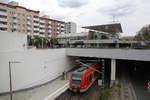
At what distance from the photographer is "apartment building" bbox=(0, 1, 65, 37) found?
3614 centimetres

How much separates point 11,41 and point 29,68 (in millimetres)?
4194

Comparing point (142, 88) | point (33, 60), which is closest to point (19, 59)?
point (33, 60)

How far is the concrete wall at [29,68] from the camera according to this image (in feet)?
40.6

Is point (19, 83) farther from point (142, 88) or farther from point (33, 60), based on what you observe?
point (142, 88)

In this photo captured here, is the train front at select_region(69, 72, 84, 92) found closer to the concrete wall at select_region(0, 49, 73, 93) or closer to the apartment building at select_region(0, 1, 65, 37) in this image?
the concrete wall at select_region(0, 49, 73, 93)

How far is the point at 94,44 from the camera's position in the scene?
114ft

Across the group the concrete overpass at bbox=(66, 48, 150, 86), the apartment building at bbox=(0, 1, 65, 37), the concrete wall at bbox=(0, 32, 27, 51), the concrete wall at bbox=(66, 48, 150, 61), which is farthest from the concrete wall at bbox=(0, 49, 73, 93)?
the apartment building at bbox=(0, 1, 65, 37)

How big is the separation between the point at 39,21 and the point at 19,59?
128 feet

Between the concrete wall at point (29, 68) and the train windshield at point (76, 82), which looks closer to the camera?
the concrete wall at point (29, 68)

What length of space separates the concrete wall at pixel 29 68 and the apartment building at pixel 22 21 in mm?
25919

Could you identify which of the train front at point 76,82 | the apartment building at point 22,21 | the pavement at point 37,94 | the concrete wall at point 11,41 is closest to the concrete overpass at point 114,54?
the train front at point 76,82

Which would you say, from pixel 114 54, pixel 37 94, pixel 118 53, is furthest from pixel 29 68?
pixel 118 53

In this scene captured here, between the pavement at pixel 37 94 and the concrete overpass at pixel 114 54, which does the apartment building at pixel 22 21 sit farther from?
the pavement at pixel 37 94

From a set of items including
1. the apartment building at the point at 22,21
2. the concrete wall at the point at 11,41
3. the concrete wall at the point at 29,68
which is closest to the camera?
the concrete wall at the point at 29,68
